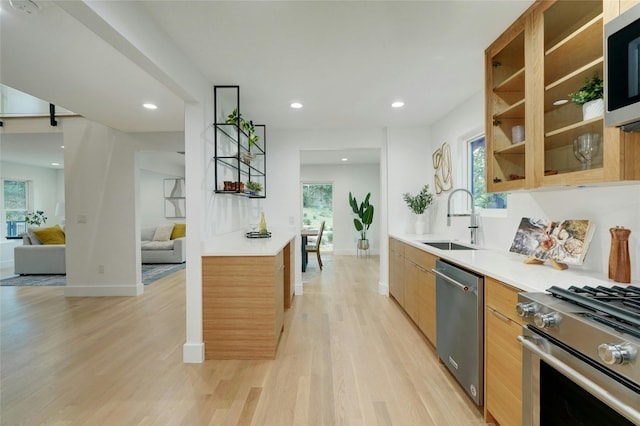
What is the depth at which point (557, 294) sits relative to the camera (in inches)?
45.7

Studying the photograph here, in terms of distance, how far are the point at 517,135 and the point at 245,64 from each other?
6.82 ft

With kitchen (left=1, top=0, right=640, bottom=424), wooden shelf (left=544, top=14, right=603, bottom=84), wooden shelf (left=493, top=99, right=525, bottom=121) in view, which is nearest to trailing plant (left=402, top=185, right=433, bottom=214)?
kitchen (left=1, top=0, right=640, bottom=424)

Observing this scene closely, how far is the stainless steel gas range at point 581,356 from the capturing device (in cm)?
83

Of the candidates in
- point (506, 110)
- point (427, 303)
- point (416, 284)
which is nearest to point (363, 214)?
point (416, 284)

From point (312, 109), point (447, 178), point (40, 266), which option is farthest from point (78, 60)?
point (40, 266)

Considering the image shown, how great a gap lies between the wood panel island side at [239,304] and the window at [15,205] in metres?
→ 8.16

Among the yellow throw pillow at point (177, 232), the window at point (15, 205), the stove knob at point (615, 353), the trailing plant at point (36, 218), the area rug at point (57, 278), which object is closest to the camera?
the stove knob at point (615, 353)

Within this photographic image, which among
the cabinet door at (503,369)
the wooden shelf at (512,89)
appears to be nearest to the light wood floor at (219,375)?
the cabinet door at (503,369)

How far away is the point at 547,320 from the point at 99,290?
5361mm

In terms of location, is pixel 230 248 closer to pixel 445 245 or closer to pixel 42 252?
pixel 445 245

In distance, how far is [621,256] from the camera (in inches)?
54.7

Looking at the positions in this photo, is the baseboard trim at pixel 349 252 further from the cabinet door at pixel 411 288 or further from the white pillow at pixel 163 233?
the cabinet door at pixel 411 288

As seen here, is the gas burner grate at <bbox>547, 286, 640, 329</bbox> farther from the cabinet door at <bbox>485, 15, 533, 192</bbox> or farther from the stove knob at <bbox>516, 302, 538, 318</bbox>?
the cabinet door at <bbox>485, 15, 533, 192</bbox>

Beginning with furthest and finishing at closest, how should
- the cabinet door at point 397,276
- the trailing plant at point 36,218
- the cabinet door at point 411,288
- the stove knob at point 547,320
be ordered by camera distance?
the trailing plant at point 36,218
the cabinet door at point 397,276
the cabinet door at point 411,288
the stove knob at point 547,320
